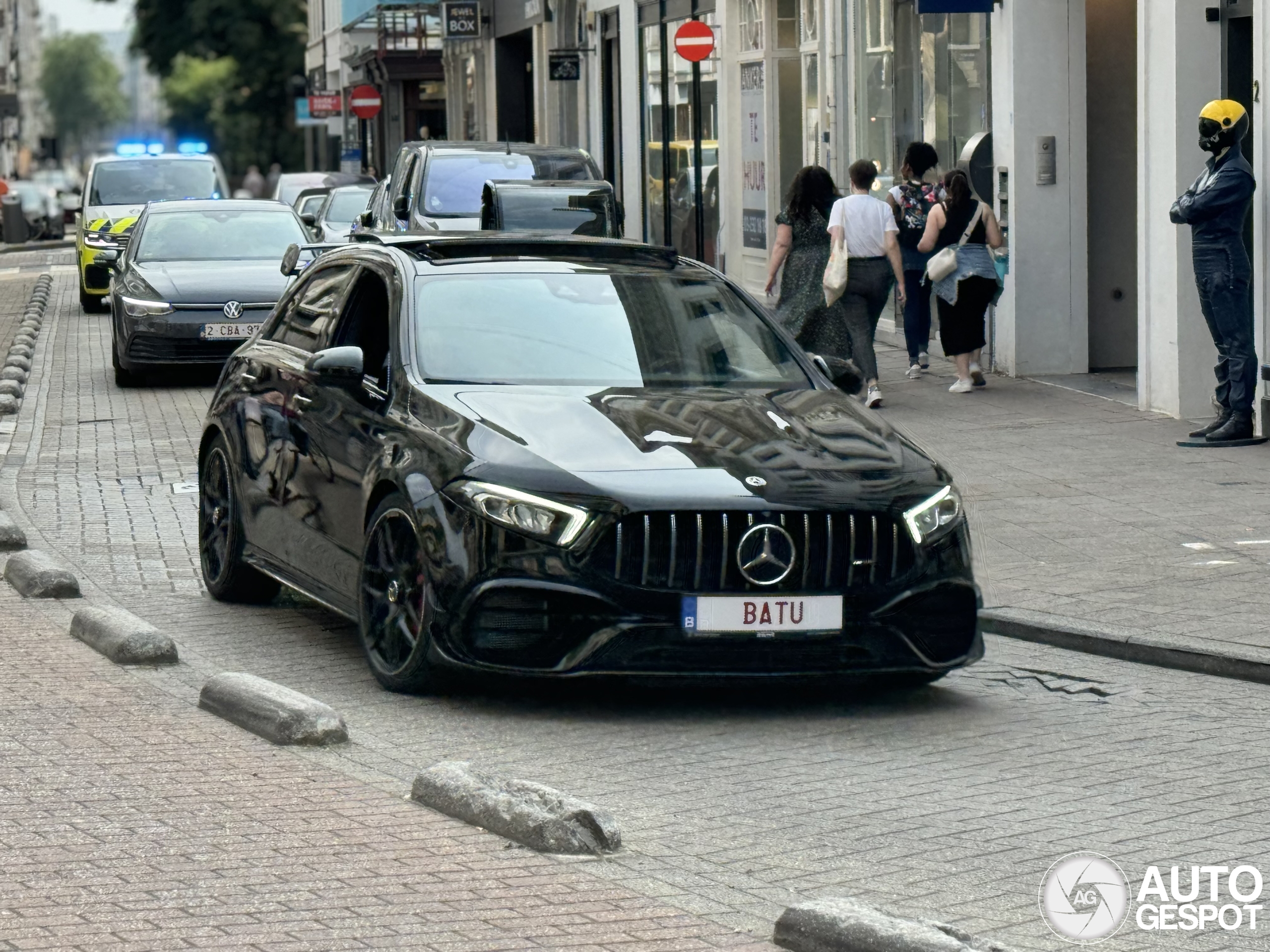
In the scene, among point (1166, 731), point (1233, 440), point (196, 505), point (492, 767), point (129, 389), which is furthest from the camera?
point (129, 389)

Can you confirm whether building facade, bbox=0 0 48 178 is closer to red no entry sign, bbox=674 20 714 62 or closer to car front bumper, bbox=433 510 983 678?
red no entry sign, bbox=674 20 714 62

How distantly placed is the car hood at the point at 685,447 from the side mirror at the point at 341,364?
0.40 metres

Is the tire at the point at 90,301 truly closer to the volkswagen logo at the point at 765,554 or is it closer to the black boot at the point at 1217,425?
the black boot at the point at 1217,425

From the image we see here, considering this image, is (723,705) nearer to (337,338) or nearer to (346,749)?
(346,749)

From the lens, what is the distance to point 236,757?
654 cm

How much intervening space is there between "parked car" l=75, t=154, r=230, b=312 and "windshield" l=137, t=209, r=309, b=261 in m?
7.23

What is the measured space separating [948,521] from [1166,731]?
0.94m

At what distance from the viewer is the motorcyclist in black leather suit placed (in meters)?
13.2

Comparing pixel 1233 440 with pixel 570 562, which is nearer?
pixel 570 562

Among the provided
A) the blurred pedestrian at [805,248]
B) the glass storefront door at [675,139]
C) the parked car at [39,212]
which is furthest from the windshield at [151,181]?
the parked car at [39,212]

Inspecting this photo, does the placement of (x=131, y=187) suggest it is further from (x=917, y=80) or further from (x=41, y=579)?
(x=41, y=579)

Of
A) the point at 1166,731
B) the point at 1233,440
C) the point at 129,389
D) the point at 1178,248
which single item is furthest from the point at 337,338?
the point at 129,389

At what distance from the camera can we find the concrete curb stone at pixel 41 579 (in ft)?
30.7

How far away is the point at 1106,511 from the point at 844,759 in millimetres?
4874
